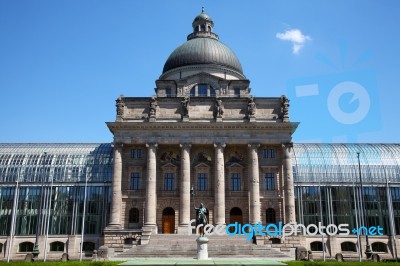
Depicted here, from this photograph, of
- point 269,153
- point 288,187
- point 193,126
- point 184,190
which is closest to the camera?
point 184,190

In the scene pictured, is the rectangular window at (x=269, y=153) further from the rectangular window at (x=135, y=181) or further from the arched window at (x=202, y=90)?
the rectangular window at (x=135, y=181)

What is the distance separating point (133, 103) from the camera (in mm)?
57875

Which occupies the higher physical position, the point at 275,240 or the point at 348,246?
the point at 275,240

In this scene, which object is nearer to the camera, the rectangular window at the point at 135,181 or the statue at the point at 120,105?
the rectangular window at the point at 135,181

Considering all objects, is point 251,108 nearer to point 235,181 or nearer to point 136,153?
point 235,181

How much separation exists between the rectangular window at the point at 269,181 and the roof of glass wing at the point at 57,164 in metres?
23.1

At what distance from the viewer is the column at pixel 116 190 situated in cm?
5322

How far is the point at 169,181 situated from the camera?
56.4 meters

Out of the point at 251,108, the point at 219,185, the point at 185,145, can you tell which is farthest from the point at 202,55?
the point at 219,185

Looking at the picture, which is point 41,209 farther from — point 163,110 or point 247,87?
point 247,87

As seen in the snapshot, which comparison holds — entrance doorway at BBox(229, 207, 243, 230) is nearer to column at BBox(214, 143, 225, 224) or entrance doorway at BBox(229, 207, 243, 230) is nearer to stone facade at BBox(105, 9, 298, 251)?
stone facade at BBox(105, 9, 298, 251)

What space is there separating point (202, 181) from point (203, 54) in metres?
22.2

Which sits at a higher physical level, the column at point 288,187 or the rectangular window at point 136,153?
the rectangular window at point 136,153

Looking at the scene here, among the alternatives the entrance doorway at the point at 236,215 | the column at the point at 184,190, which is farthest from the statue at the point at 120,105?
the entrance doorway at the point at 236,215
